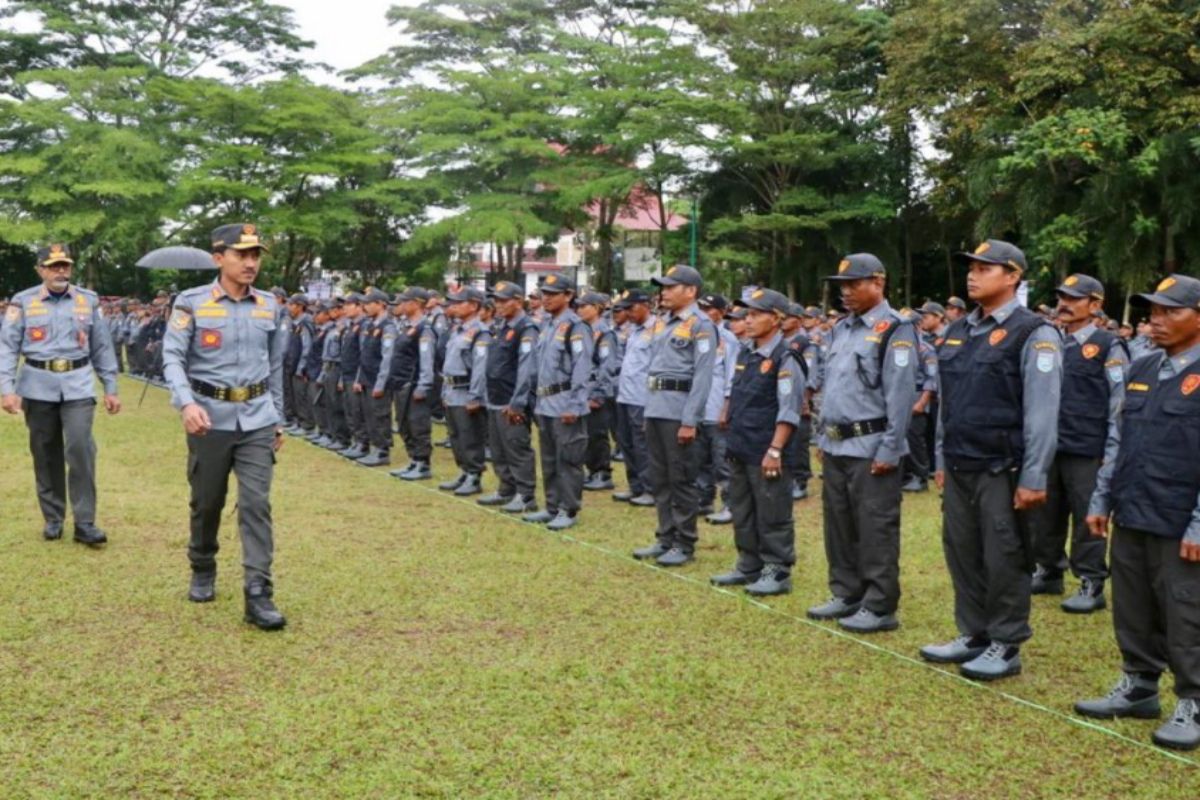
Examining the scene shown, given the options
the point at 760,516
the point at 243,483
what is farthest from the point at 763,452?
the point at 243,483

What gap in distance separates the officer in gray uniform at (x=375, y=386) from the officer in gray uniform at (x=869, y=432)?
6.43 metres

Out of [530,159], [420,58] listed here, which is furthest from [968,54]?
[420,58]

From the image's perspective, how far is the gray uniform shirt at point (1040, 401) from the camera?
4648 mm

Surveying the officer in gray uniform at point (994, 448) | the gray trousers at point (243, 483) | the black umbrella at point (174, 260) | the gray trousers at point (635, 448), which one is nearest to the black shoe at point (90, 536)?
the gray trousers at point (243, 483)

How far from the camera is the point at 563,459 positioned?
27.3 ft

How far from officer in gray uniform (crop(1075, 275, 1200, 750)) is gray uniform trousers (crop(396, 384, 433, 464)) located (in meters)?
7.32

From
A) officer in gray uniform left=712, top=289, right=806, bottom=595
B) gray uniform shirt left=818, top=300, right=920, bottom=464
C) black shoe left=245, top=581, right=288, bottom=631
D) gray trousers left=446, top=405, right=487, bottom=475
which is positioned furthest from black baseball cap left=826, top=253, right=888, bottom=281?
gray trousers left=446, top=405, right=487, bottom=475

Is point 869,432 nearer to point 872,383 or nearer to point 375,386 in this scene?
point 872,383

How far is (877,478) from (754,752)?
2.00 metres

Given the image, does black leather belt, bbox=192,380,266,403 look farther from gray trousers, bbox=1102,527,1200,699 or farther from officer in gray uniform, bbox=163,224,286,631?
gray trousers, bbox=1102,527,1200,699

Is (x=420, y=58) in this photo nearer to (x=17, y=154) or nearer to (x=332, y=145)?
(x=332, y=145)

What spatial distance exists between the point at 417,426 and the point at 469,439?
1.11m

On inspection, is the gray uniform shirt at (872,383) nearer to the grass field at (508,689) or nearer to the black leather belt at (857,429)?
the black leather belt at (857,429)

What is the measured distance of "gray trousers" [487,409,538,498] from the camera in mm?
8859
